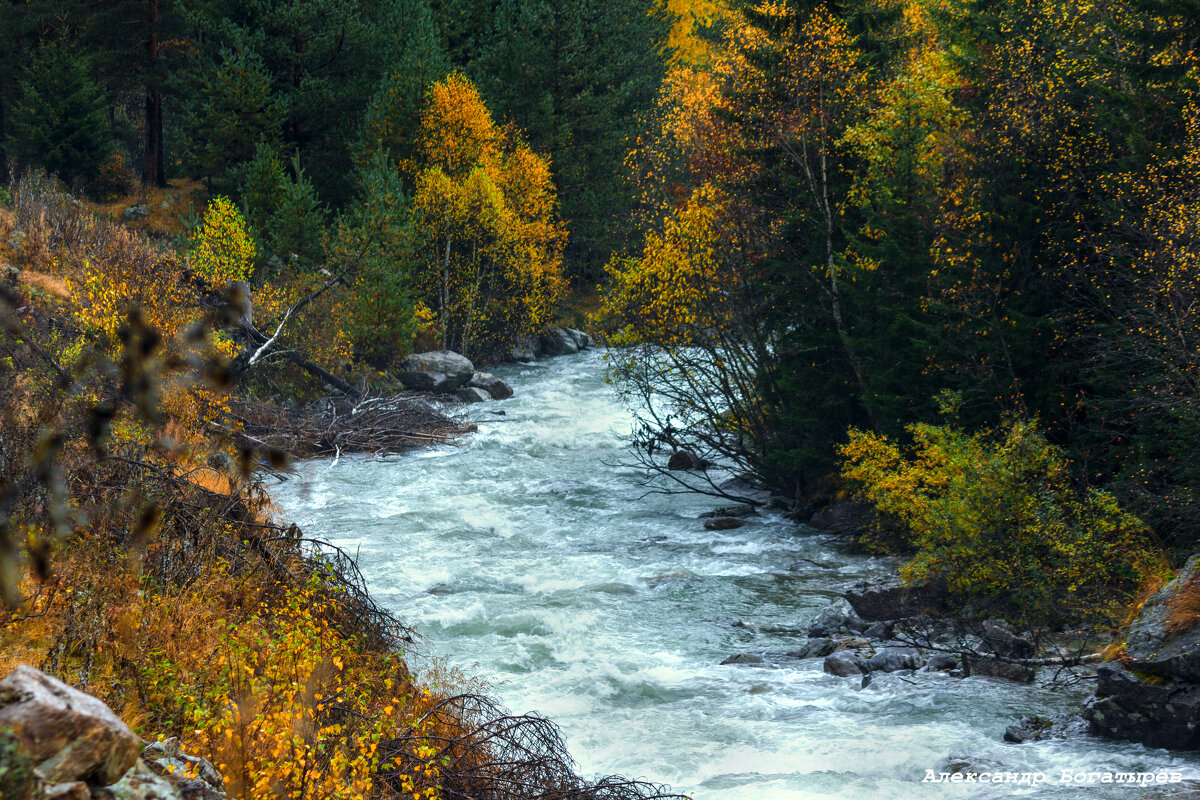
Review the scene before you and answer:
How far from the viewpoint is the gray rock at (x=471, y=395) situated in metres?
30.6

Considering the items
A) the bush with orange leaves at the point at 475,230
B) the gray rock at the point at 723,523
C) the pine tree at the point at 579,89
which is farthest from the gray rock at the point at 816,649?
the pine tree at the point at 579,89

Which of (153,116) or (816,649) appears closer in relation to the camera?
(816,649)

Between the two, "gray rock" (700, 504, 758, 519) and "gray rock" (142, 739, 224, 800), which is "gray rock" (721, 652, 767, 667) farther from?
"gray rock" (142, 739, 224, 800)

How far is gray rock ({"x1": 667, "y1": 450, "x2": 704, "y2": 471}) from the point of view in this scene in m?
23.6

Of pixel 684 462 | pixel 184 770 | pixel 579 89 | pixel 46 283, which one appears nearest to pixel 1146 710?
pixel 184 770

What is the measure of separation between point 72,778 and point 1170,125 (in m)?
14.8

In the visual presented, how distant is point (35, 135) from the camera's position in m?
36.7

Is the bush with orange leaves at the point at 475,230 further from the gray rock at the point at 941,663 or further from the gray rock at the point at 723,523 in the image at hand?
the gray rock at the point at 941,663

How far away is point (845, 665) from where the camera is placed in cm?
1180

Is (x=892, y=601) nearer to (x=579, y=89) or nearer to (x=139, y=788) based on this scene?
(x=139, y=788)

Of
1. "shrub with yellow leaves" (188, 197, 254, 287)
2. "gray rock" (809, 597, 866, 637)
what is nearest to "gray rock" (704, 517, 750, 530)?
"gray rock" (809, 597, 866, 637)

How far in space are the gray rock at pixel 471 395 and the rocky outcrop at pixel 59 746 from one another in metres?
25.7

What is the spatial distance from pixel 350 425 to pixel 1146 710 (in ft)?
64.7

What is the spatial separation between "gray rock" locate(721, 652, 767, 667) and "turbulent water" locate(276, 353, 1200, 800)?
0.72 ft
